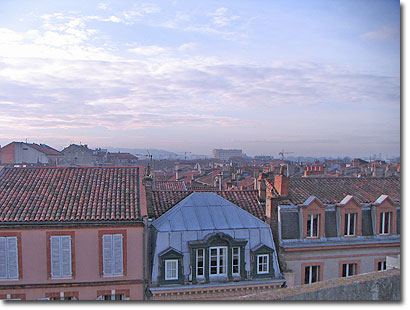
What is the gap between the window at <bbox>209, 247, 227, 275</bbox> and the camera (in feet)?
25.2

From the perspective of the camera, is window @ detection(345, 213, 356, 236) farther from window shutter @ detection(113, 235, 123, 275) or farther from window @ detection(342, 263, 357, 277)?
window shutter @ detection(113, 235, 123, 275)

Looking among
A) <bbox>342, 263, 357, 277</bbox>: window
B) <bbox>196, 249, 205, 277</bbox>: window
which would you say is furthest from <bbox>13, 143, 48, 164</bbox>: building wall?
<bbox>342, 263, 357, 277</bbox>: window

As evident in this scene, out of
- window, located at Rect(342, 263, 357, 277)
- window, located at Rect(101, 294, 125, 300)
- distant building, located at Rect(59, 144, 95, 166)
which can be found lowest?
window, located at Rect(101, 294, 125, 300)

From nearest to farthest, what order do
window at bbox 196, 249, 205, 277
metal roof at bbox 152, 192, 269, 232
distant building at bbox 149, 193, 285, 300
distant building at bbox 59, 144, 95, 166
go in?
distant building at bbox 149, 193, 285, 300
window at bbox 196, 249, 205, 277
metal roof at bbox 152, 192, 269, 232
distant building at bbox 59, 144, 95, 166

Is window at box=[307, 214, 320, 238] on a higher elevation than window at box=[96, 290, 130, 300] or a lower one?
higher

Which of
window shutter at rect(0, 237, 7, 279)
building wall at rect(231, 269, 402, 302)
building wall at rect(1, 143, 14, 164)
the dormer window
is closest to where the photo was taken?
building wall at rect(231, 269, 402, 302)

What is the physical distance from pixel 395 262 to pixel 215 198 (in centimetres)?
401

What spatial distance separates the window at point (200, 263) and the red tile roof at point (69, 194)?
1.53 metres

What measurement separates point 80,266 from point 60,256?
1.44ft

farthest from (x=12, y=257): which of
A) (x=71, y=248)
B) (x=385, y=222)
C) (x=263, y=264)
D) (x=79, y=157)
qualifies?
(x=79, y=157)

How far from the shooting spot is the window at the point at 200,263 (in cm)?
758

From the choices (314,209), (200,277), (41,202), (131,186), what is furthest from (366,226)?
(41,202)

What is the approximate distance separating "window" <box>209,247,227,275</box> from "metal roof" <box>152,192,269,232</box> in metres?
0.48

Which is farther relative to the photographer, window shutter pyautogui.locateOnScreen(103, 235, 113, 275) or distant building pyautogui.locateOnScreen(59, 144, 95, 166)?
distant building pyautogui.locateOnScreen(59, 144, 95, 166)
